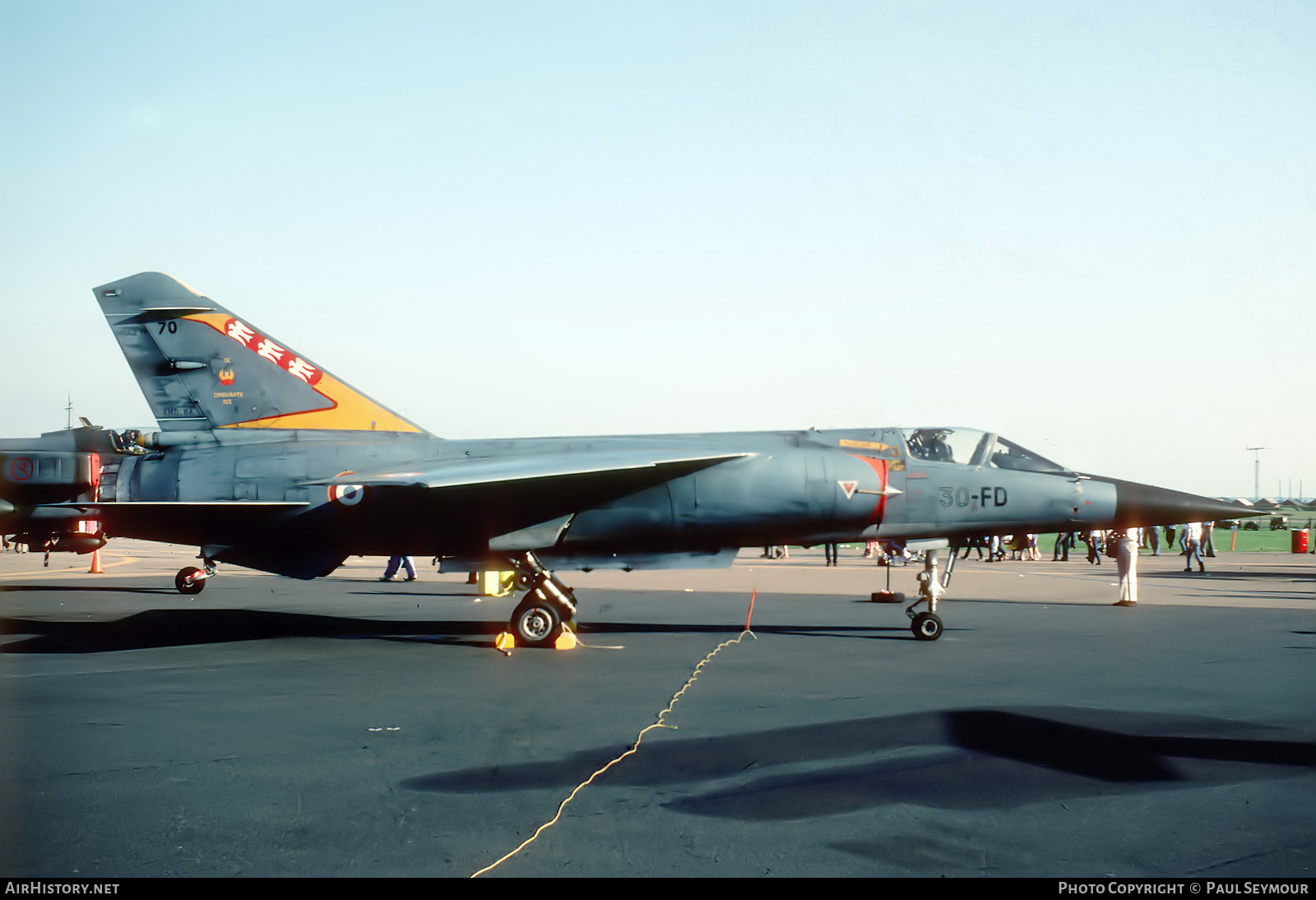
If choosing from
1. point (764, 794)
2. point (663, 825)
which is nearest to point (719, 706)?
point (764, 794)

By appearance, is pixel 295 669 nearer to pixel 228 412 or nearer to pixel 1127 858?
pixel 228 412

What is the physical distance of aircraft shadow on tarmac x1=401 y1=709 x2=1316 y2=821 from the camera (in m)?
5.62

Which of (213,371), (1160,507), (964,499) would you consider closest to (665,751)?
(964,499)

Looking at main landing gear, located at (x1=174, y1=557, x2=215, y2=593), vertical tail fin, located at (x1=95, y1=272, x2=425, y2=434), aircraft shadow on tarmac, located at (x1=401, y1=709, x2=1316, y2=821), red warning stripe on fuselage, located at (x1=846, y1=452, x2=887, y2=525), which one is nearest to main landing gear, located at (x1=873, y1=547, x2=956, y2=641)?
red warning stripe on fuselage, located at (x1=846, y1=452, x2=887, y2=525)

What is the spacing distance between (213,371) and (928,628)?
10271 mm

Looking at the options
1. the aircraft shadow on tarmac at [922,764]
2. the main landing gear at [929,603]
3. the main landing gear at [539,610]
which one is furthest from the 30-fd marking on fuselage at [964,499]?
the aircraft shadow on tarmac at [922,764]

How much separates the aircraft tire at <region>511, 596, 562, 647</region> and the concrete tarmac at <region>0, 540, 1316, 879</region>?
0.59 metres

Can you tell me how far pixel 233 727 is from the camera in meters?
7.57

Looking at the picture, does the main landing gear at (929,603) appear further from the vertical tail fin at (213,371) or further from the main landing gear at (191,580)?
the main landing gear at (191,580)

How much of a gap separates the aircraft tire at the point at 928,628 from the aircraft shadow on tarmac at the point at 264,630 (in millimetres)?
311

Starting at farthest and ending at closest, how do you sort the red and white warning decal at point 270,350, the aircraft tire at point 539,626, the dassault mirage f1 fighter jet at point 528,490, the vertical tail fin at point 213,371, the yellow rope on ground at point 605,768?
the red and white warning decal at point 270,350 < the vertical tail fin at point 213,371 < the dassault mirage f1 fighter jet at point 528,490 < the aircraft tire at point 539,626 < the yellow rope on ground at point 605,768

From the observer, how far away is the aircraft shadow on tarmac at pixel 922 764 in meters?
5.62

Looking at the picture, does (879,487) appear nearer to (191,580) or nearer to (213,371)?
(213,371)

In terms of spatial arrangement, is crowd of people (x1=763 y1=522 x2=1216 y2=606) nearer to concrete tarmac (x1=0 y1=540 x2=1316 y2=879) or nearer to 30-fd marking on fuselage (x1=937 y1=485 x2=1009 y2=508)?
30-fd marking on fuselage (x1=937 y1=485 x2=1009 y2=508)
